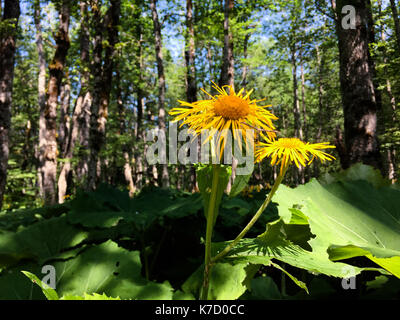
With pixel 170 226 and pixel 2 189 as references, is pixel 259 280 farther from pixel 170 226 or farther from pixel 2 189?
pixel 2 189

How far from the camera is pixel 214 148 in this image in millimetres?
751

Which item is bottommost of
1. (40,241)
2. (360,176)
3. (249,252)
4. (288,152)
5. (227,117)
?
(40,241)

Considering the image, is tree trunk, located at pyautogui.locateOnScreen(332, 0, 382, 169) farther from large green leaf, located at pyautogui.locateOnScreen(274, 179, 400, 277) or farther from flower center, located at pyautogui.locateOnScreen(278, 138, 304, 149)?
flower center, located at pyautogui.locateOnScreen(278, 138, 304, 149)

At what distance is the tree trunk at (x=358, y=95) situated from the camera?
3010 mm

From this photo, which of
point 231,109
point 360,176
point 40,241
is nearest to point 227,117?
point 231,109

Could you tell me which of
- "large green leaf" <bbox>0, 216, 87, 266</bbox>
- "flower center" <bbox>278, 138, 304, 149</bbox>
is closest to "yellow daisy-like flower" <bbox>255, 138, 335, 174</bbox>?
"flower center" <bbox>278, 138, 304, 149</bbox>

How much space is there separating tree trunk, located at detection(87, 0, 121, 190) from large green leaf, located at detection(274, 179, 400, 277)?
6202 mm

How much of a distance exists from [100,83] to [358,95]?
21.2 ft

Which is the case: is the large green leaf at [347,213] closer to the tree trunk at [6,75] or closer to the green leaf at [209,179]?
the green leaf at [209,179]

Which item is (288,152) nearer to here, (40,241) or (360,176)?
(360,176)

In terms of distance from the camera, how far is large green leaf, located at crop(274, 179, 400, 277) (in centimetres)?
103

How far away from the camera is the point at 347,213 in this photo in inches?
50.4

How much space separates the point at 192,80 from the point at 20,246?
10.2 m
